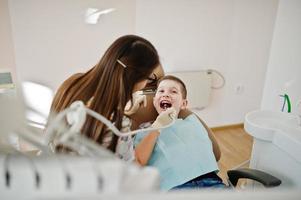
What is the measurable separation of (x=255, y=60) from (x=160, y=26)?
3.46ft

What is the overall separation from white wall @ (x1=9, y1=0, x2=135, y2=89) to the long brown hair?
3.74 feet

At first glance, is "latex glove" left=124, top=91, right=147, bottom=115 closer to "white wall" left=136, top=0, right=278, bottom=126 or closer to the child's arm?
the child's arm

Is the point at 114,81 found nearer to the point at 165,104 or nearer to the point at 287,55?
the point at 165,104

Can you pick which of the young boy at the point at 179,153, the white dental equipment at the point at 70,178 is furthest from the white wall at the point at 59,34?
the white dental equipment at the point at 70,178

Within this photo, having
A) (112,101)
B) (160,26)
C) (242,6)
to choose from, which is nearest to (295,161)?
(112,101)

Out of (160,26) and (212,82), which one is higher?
(160,26)

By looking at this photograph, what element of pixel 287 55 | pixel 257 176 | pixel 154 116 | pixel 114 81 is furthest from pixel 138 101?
pixel 287 55

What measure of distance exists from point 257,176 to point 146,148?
1.55ft

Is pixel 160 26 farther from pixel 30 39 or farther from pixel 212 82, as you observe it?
pixel 30 39

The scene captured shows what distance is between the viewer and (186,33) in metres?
2.39

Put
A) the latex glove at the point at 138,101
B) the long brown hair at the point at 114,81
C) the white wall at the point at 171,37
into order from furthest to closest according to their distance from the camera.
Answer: the white wall at the point at 171,37 → the latex glove at the point at 138,101 → the long brown hair at the point at 114,81

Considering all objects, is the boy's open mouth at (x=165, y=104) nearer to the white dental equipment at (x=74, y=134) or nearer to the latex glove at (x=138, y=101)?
the latex glove at (x=138, y=101)

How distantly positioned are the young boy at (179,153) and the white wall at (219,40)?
1.02 metres

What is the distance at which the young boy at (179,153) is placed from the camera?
3.92ft
